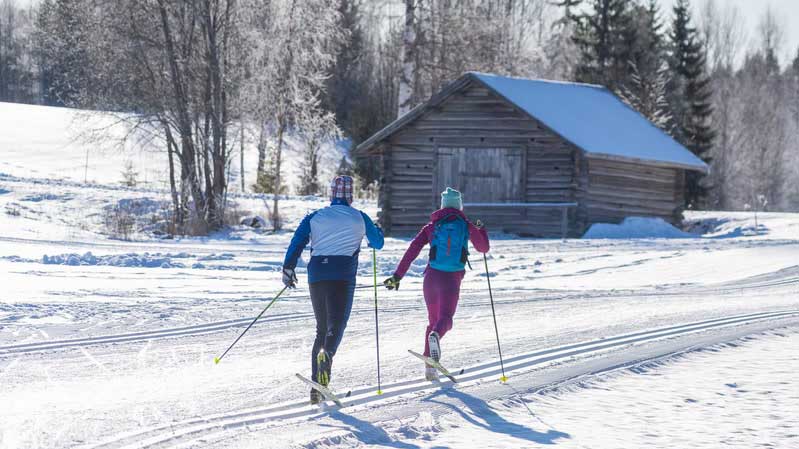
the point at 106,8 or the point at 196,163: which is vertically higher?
the point at 106,8

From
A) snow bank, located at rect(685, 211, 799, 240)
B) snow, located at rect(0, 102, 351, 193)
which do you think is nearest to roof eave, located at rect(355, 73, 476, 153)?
snow bank, located at rect(685, 211, 799, 240)

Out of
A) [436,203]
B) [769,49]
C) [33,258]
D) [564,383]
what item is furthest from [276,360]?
[769,49]

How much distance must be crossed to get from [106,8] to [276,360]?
21410 millimetres

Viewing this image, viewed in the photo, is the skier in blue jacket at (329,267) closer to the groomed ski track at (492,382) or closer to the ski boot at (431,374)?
the groomed ski track at (492,382)

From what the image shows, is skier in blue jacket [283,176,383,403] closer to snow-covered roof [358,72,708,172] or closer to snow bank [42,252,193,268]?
snow bank [42,252,193,268]

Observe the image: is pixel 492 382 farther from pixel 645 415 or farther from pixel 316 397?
pixel 316 397

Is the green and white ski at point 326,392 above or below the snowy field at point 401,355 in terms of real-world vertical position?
above

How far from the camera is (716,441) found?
6.96 metres

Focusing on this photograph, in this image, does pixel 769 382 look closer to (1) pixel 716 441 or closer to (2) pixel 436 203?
(1) pixel 716 441

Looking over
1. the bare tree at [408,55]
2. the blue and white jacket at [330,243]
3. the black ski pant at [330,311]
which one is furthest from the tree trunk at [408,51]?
the black ski pant at [330,311]

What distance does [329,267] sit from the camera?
8.26 metres

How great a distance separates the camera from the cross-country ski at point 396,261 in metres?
7.74

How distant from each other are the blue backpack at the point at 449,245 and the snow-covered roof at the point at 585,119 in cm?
1965

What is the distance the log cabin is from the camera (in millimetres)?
29562
